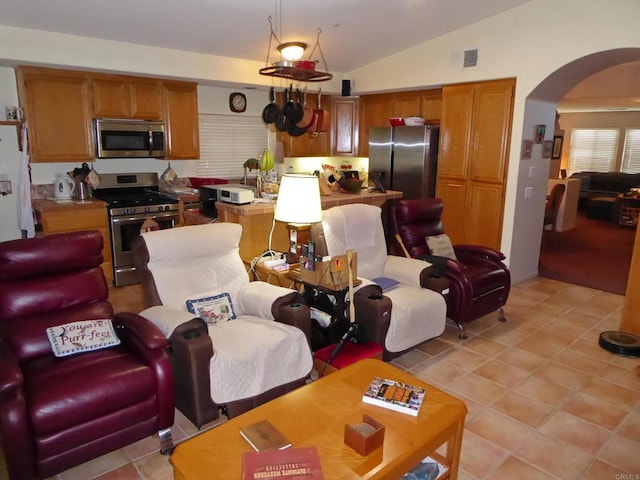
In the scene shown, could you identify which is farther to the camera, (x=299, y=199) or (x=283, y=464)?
(x=299, y=199)

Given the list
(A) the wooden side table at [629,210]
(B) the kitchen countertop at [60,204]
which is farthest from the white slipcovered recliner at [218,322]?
(A) the wooden side table at [629,210]

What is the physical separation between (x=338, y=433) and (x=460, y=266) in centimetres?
234

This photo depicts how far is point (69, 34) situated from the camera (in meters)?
4.21

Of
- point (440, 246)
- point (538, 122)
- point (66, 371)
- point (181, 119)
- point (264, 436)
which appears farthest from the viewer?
point (181, 119)

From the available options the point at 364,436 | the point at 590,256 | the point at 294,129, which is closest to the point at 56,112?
the point at 294,129

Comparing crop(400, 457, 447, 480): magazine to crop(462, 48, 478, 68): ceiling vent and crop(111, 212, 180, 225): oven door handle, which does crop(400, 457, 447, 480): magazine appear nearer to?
crop(111, 212, 180, 225): oven door handle

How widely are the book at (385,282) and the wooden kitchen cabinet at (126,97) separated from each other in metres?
3.23

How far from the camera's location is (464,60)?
5031 millimetres

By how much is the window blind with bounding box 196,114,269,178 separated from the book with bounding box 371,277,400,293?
328 cm

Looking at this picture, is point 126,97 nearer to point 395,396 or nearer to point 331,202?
point 331,202

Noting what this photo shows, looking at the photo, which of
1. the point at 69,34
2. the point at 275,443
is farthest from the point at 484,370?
the point at 69,34

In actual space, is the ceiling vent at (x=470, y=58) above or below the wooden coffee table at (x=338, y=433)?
above

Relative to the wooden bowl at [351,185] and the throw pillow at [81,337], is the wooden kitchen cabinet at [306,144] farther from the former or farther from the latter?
the throw pillow at [81,337]

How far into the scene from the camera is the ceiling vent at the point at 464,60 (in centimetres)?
494
